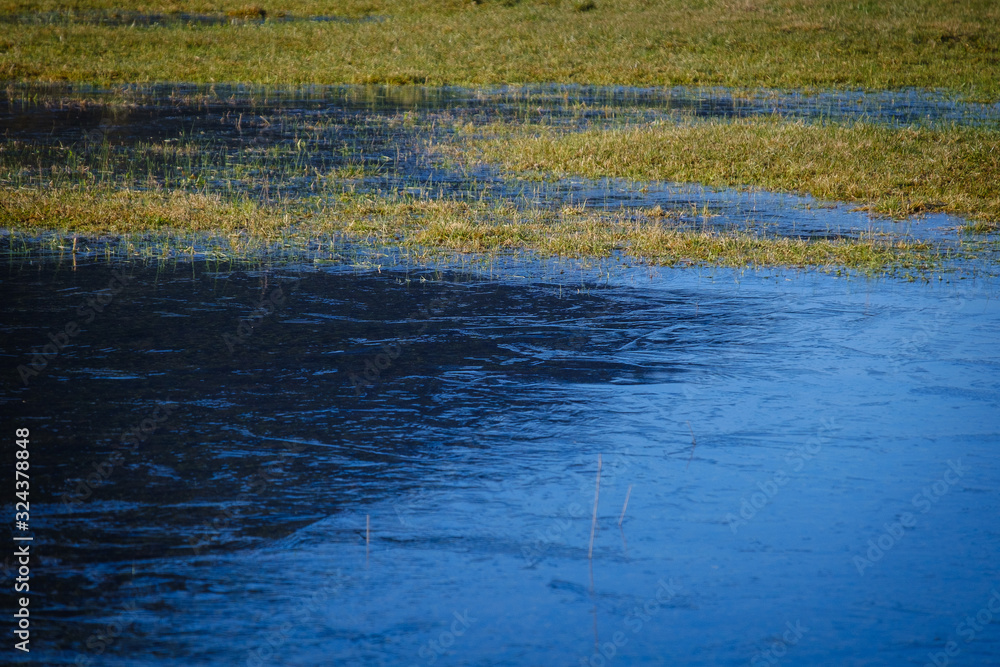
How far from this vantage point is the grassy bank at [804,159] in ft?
52.5

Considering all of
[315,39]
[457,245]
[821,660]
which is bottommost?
[821,660]

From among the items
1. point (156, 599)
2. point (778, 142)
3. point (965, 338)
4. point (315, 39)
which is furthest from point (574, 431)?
point (315, 39)

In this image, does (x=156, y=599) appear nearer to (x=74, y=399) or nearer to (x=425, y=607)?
(x=425, y=607)

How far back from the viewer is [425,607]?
18.0 ft

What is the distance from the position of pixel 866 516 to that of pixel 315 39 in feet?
113
